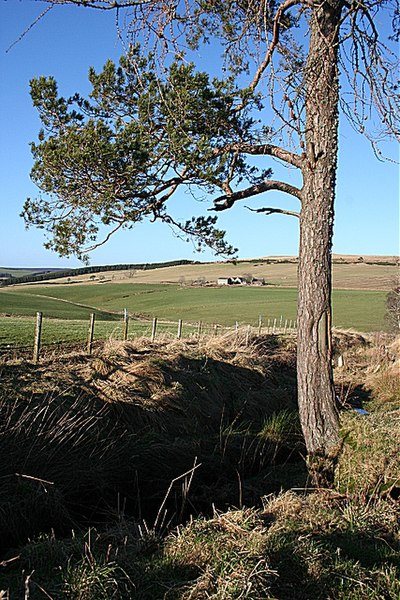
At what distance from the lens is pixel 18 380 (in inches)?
369

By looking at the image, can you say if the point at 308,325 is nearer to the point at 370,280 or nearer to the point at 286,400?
the point at 286,400

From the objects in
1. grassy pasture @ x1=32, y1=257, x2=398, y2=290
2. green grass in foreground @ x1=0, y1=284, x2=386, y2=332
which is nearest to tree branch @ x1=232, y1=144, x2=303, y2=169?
green grass in foreground @ x1=0, y1=284, x2=386, y2=332

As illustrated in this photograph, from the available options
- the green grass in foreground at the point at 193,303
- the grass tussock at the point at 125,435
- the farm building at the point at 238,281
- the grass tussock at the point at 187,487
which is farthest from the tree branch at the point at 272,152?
the farm building at the point at 238,281

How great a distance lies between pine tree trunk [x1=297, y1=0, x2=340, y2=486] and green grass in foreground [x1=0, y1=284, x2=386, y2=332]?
34.3 metres

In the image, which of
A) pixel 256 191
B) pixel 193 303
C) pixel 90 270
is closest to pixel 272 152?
pixel 256 191

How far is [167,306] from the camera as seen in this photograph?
198ft

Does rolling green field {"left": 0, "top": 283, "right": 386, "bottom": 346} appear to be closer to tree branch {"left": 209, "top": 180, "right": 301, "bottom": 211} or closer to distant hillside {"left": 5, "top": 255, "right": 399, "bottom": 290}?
distant hillside {"left": 5, "top": 255, "right": 399, "bottom": 290}

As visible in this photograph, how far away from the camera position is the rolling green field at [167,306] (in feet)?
134

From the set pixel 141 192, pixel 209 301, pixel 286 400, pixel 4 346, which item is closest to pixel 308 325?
pixel 141 192

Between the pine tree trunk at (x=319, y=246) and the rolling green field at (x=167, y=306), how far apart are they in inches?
861

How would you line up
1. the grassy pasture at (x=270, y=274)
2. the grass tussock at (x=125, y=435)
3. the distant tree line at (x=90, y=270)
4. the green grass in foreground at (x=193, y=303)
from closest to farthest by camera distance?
the grass tussock at (x=125, y=435)
the green grass in foreground at (x=193, y=303)
the grassy pasture at (x=270, y=274)
the distant tree line at (x=90, y=270)

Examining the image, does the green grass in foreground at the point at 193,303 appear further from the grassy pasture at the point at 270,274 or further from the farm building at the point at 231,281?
the farm building at the point at 231,281

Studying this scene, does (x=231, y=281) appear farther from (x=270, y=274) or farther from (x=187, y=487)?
(x=187, y=487)

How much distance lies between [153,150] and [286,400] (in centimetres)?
786
